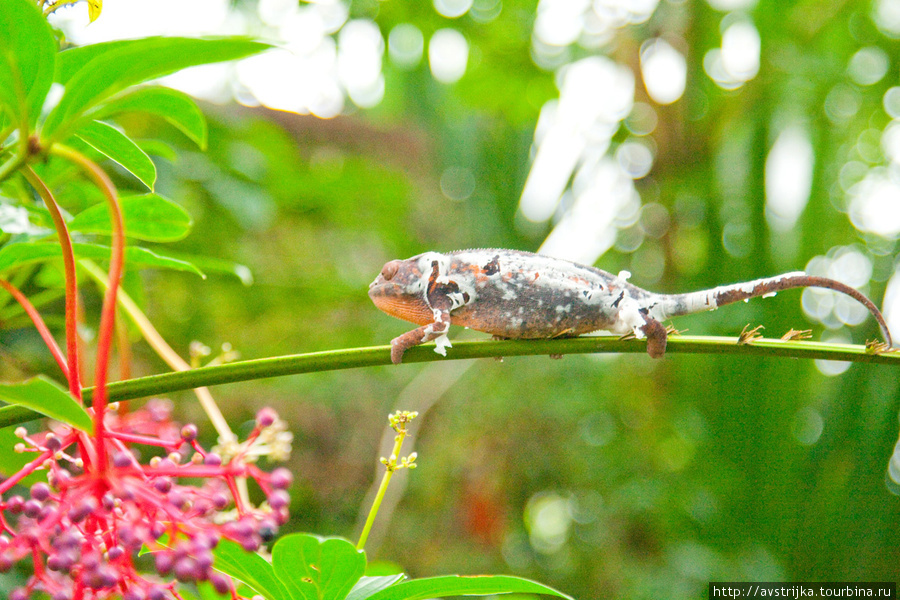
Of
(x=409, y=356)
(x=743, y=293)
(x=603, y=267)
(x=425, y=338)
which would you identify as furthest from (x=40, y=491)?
(x=603, y=267)

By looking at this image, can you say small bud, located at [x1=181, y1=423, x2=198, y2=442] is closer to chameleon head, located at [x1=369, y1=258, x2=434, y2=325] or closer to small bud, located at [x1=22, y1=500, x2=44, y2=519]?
small bud, located at [x1=22, y1=500, x2=44, y2=519]

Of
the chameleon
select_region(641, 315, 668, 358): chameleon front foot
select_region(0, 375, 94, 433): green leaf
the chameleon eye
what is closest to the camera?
select_region(0, 375, 94, 433): green leaf

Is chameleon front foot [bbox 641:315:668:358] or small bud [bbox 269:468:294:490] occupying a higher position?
chameleon front foot [bbox 641:315:668:358]

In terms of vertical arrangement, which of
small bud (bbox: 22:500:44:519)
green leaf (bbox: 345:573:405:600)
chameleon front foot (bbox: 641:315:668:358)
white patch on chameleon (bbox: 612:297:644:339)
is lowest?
green leaf (bbox: 345:573:405:600)

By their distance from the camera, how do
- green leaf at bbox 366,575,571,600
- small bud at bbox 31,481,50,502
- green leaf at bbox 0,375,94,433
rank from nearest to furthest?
green leaf at bbox 0,375,94,433 < small bud at bbox 31,481,50,502 < green leaf at bbox 366,575,571,600

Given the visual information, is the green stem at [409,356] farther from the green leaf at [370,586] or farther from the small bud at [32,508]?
the green leaf at [370,586]

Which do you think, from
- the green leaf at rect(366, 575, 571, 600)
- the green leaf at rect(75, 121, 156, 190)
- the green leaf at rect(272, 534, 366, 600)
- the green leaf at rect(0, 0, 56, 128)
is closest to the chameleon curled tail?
the green leaf at rect(366, 575, 571, 600)

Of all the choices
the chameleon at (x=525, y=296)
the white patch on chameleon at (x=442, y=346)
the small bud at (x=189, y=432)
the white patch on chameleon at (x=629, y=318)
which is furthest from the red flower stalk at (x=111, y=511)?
the white patch on chameleon at (x=629, y=318)

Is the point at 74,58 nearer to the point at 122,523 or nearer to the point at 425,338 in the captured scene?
the point at 122,523
